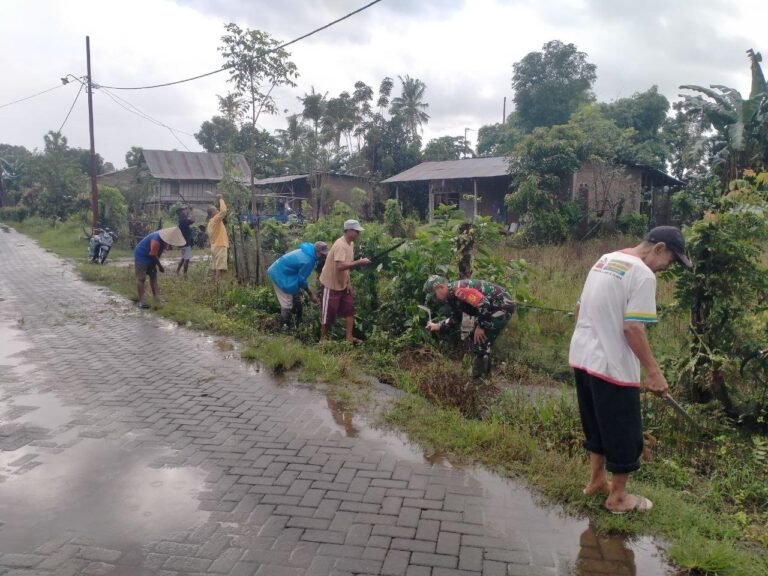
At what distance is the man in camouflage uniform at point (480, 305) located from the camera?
5715 millimetres

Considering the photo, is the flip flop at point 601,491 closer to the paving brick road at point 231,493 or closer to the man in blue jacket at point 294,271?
the paving brick road at point 231,493

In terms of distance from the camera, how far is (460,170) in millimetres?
24234

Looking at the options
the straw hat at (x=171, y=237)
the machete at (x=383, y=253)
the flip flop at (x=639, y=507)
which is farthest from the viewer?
the straw hat at (x=171, y=237)

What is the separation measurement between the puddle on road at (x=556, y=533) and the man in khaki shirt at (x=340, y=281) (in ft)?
10.6

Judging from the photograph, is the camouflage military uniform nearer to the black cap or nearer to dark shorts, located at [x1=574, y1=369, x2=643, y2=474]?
dark shorts, located at [x1=574, y1=369, x2=643, y2=474]

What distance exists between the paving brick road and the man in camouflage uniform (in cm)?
153

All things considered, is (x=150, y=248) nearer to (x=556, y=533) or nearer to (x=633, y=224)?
(x=556, y=533)

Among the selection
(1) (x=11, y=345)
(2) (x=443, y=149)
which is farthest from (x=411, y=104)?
(1) (x=11, y=345)

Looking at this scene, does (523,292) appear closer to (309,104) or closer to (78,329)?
(78,329)

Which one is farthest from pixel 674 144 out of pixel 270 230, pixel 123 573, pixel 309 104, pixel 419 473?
pixel 123 573

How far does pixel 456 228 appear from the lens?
23.5ft

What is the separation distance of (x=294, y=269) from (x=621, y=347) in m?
5.28

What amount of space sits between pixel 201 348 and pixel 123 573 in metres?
4.89

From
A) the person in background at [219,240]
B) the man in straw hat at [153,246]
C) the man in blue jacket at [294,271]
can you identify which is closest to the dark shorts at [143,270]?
the man in straw hat at [153,246]
